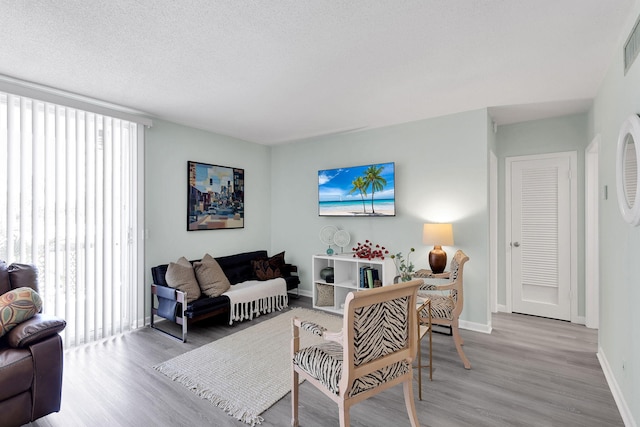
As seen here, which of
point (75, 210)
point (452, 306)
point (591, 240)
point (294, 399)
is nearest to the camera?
point (294, 399)

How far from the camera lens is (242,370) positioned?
269 cm

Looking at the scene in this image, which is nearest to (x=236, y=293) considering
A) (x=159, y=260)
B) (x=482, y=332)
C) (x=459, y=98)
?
(x=159, y=260)

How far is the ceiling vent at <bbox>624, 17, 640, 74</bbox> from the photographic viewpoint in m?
1.81

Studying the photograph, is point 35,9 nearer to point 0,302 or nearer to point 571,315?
point 0,302

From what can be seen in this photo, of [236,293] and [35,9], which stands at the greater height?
[35,9]

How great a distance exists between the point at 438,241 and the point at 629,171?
70.9 inches

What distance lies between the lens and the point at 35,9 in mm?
1847

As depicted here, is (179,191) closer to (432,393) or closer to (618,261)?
(432,393)

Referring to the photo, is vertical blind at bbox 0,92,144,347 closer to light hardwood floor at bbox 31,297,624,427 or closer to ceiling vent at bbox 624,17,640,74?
light hardwood floor at bbox 31,297,624,427

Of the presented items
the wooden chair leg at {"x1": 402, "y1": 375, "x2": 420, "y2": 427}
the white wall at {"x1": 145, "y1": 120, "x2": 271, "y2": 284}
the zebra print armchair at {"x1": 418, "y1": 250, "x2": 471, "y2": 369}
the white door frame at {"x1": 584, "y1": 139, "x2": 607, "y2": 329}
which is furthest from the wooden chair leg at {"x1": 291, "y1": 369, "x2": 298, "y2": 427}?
the white door frame at {"x1": 584, "y1": 139, "x2": 607, "y2": 329}

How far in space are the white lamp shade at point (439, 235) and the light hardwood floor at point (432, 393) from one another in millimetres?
1041

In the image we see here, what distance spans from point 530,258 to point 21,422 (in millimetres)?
5153

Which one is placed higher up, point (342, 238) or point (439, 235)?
point (439, 235)

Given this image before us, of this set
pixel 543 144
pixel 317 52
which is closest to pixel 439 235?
pixel 543 144
